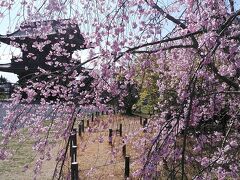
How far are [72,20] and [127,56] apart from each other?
108 centimetres

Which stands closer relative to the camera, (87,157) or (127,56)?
(127,56)

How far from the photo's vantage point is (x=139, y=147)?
5.32 metres

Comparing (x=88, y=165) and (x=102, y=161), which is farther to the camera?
(x=102, y=161)

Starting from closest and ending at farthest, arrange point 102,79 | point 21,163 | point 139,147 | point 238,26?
point 102,79
point 238,26
point 139,147
point 21,163

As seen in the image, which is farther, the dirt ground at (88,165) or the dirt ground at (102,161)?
the dirt ground at (88,165)

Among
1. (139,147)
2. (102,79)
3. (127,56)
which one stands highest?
(127,56)

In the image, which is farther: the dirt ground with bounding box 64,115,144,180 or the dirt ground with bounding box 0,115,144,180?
the dirt ground with bounding box 0,115,144,180

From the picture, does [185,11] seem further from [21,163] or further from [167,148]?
[21,163]

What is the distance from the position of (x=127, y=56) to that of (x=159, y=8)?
0.84 m

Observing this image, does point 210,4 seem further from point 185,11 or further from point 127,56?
point 127,56

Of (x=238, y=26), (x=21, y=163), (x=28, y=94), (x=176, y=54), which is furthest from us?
(x=21, y=163)

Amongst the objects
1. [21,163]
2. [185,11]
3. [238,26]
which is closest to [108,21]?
[185,11]

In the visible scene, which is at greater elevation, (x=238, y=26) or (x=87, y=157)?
(x=238, y=26)

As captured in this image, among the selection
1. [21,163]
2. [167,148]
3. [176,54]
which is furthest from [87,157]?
[167,148]
